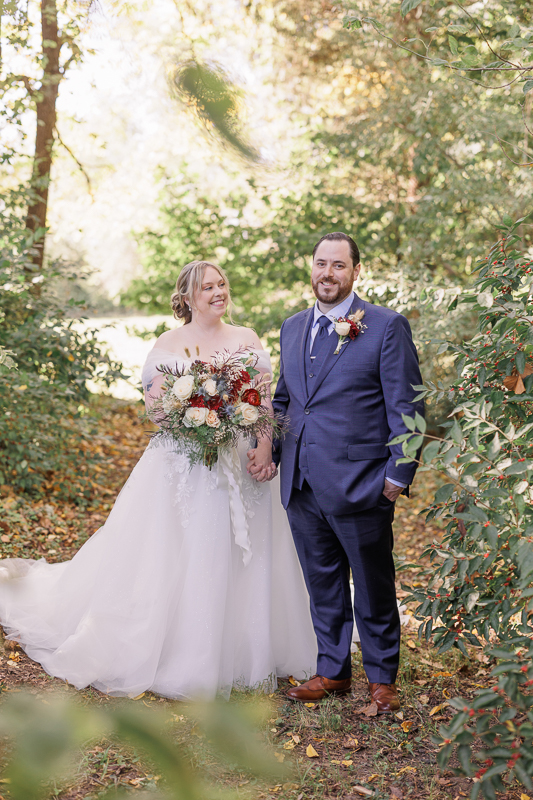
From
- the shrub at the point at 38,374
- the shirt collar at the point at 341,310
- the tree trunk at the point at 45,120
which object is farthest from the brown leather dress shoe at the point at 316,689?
the tree trunk at the point at 45,120

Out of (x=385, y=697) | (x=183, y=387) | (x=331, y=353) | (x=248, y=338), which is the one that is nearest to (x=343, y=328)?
(x=331, y=353)

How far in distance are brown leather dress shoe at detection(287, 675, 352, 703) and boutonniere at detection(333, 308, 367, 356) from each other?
161 centimetres

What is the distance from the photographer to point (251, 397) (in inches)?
125

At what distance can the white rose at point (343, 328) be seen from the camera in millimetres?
3010

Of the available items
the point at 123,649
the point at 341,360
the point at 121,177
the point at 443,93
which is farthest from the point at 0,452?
the point at 121,177

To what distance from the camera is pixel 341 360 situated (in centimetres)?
308

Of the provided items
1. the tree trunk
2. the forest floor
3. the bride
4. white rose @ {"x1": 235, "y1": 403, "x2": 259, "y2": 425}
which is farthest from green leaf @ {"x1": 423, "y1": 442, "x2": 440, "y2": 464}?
the tree trunk

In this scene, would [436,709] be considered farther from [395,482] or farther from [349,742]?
[395,482]

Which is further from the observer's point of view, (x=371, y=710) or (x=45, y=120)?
(x=45, y=120)

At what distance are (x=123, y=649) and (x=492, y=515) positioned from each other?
2.09 m

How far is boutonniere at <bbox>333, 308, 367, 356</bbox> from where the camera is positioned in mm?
3016

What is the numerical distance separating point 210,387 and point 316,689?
1557 millimetres

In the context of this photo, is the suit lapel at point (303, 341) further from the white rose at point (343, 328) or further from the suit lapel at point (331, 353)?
the white rose at point (343, 328)

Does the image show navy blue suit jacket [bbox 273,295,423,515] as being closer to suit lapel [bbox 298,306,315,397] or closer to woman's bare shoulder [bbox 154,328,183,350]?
suit lapel [bbox 298,306,315,397]
